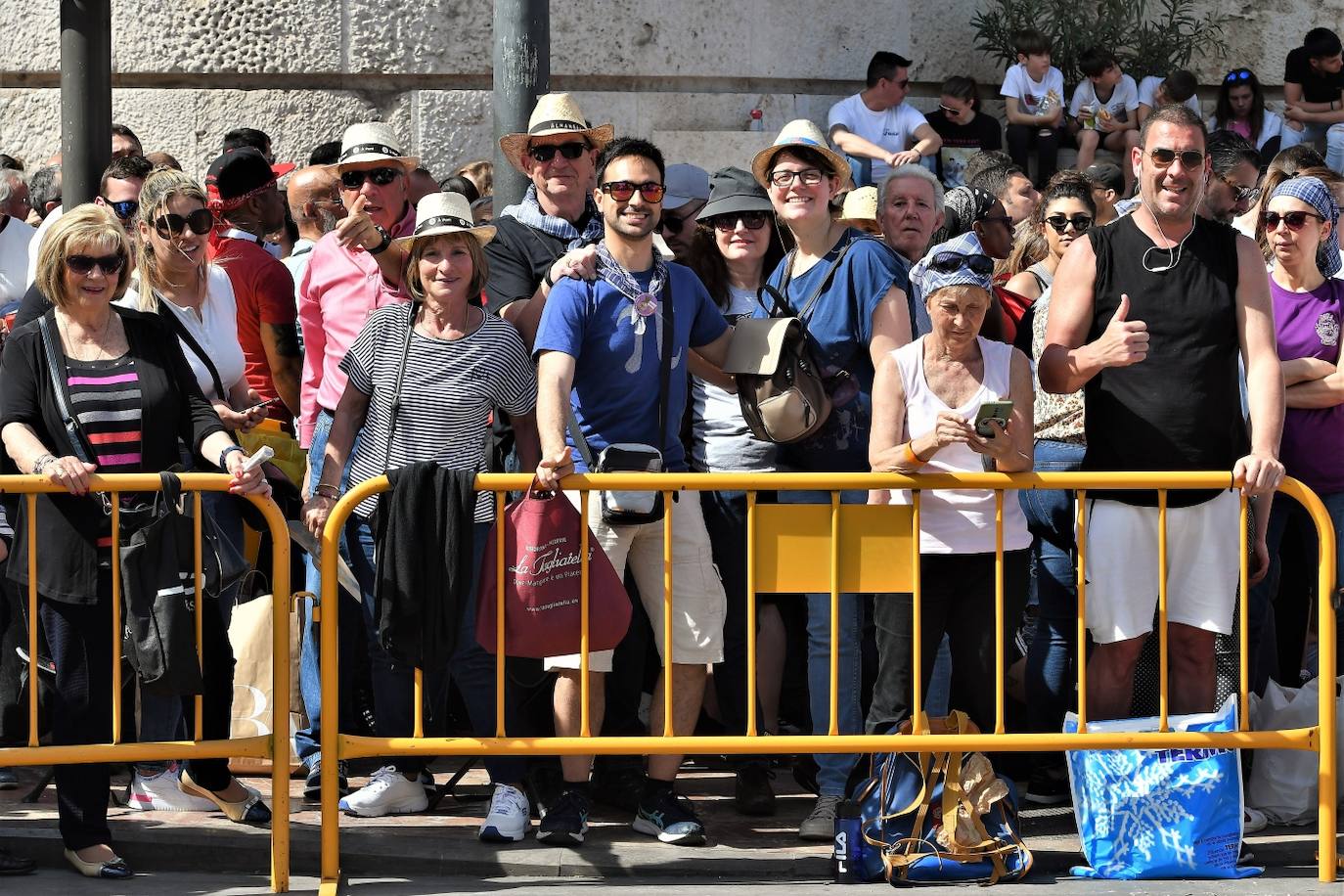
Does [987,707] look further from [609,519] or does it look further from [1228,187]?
[1228,187]

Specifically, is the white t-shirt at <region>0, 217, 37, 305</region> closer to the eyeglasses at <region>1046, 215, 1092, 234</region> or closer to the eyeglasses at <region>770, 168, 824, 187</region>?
the eyeglasses at <region>770, 168, 824, 187</region>

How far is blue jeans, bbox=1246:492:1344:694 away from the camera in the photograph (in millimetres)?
6277

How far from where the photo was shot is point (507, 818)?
5.75 m

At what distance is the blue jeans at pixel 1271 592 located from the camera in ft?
20.6

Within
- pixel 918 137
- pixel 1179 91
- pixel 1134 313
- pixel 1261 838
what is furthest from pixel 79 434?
pixel 1179 91

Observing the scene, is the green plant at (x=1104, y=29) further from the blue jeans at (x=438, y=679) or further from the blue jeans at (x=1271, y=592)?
the blue jeans at (x=438, y=679)

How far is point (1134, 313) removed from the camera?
18.9 feet

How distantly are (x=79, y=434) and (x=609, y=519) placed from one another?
1.54 meters

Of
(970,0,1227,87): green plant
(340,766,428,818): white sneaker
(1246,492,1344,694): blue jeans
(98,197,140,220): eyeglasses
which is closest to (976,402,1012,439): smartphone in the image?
(1246,492,1344,694): blue jeans

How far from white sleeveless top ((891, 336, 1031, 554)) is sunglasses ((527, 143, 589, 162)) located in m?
1.37

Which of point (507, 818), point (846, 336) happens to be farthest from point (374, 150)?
point (507, 818)

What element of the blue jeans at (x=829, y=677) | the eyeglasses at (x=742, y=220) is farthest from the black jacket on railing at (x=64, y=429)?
the blue jeans at (x=829, y=677)

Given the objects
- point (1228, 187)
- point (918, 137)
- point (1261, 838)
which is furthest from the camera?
point (918, 137)

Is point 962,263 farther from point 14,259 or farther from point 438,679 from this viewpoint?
point 14,259
